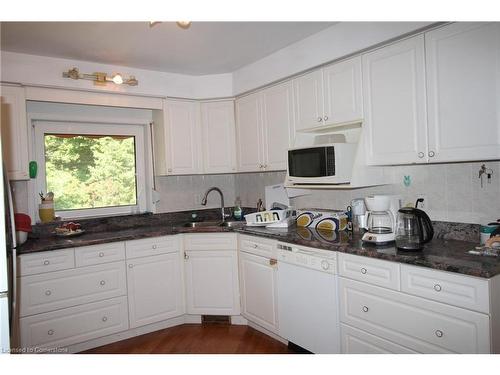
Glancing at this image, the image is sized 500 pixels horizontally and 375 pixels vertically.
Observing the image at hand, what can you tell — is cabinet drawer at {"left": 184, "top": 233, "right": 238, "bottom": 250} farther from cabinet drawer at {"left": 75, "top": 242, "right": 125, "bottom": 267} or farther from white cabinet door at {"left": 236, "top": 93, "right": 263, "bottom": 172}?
white cabinet door at {"left": 236, "top": 93, "right": 263, "bottom": 172}

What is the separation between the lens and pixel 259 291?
291cm

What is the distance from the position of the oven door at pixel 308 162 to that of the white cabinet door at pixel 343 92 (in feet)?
0.90

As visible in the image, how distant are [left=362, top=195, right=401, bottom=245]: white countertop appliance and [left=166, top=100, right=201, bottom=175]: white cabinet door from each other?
1.87 meters

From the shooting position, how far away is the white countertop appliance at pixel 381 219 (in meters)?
2.17

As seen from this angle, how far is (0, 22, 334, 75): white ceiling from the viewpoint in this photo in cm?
247

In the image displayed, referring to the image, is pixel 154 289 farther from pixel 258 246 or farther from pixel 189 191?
pixel 189 191

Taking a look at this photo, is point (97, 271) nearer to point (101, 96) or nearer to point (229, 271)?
point (229, 271)

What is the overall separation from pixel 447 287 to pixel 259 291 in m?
1.53

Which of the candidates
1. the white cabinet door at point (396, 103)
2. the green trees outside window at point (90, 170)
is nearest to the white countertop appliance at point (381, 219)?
the white cabinet door at point (396, 103)

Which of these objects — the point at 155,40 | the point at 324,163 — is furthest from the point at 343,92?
the point at 155,40

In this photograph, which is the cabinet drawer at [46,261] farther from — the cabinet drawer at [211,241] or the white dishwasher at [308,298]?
the white dishwasher at [308,298]

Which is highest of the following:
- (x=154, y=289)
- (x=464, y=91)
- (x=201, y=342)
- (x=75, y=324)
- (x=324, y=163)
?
(x=464, y=91)

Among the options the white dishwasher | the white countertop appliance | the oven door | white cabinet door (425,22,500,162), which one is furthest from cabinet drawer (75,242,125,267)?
white cabinet door (425,22,500,162)

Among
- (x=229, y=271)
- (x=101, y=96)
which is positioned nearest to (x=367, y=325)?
(x=229, y=271)
